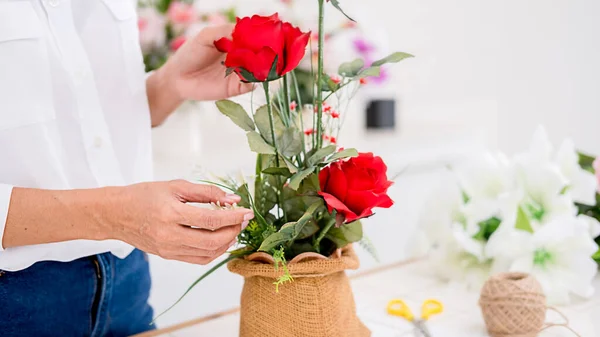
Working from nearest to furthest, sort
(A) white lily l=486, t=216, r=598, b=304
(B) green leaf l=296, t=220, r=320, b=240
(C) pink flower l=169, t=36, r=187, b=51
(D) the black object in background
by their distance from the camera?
1. (B) green leaf l=296, t=220, r=320, b=240
2. (A) white lily l=486, t=216, r=598, b=304
3. (C) pink flower l=169, t=36, r=187, b=51
4. (D) the black object in background

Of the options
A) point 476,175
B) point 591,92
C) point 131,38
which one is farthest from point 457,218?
point 591,92

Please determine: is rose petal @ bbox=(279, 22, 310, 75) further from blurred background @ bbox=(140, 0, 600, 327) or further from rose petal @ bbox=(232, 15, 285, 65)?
blurred background @ bbox=(140, 0, 600, 327)

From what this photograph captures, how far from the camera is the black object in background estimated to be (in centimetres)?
237

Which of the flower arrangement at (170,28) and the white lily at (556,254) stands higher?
the flower arrangement at (170,28)

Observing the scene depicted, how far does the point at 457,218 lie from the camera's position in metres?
1.16

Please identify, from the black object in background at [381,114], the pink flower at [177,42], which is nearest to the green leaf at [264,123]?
the pink flower at [177,42]

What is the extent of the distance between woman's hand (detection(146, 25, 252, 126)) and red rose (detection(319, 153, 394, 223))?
28 centimetres

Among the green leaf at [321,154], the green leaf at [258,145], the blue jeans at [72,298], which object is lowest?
the blue jeans at [72,298]

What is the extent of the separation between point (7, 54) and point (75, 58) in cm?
11

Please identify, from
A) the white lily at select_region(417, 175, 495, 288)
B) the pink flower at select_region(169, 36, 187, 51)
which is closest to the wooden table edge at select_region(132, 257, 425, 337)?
the white lily at select_region(417, 175, 495, 288)

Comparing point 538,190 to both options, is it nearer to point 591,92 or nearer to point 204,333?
point 204,333

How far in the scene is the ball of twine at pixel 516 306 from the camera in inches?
35.3

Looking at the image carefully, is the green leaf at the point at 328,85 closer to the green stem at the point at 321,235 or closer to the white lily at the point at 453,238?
the green stem at the point at 321,235

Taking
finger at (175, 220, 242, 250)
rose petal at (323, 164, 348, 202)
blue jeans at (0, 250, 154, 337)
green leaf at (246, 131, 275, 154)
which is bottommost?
blue jeans at (0, 250, 154, 337)
